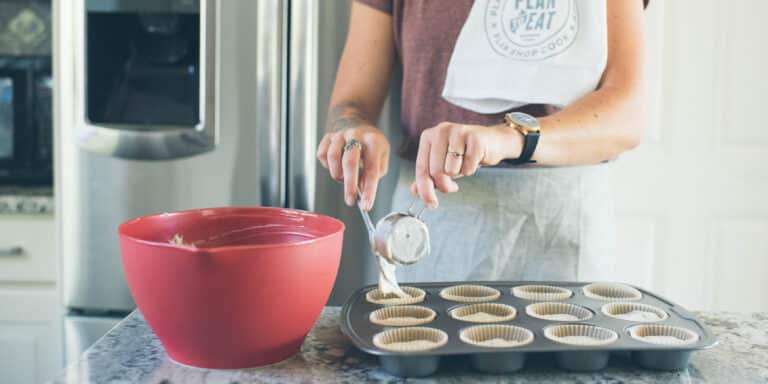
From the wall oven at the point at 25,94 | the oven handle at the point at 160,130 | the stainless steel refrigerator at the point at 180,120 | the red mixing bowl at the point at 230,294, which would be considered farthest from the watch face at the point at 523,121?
the wall oven at the point at 25,94

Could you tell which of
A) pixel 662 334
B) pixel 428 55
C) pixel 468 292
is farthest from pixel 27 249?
pixel 662 334

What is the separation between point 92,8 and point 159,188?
0.41 meters

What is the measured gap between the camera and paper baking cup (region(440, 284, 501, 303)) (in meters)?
0.90

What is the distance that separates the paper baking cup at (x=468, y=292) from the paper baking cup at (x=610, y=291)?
0.11m

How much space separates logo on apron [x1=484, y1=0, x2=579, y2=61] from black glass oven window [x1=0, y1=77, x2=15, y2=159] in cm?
149

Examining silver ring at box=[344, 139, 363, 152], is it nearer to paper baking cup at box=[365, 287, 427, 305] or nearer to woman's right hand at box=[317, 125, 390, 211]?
woman's right hand at box=[317, 125, 390, 211]

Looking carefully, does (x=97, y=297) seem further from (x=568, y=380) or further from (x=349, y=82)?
(x=568, y=380)

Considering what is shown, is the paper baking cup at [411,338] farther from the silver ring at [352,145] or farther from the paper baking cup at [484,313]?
the silver ring at [352,145]

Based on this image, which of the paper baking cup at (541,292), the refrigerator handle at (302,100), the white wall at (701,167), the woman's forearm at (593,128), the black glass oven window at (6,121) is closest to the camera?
the paper baking cup at (541,292)

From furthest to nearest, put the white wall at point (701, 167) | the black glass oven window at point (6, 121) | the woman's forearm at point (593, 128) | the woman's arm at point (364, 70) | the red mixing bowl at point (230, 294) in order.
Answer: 1. the black glass oven window at point (6, 121)
2. the white wall at point (701, 167)
3. the woman's arm at point (364, 70)
4. the woman's forearm at point (593, 128)
5. the red mixing bowl at point (230, 294)

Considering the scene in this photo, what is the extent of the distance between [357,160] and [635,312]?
0.36 meters

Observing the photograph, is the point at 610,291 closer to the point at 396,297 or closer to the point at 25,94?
the point at 396,297

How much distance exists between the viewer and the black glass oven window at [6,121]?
2137 millimetres

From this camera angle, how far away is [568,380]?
0.70m
